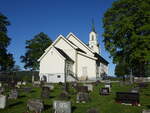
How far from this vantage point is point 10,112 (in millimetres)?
14570

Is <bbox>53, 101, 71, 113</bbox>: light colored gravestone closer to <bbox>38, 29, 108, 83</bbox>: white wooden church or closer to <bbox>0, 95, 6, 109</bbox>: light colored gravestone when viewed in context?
<bbox>0, 95, 6, 109</bbox>: light colored gravestone

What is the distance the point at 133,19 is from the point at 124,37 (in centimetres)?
298

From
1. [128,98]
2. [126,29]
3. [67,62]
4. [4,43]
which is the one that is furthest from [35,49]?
[128,98]

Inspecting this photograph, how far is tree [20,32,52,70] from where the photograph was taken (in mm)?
69000

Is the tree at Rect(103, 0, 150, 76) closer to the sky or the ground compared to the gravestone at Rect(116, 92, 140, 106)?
closer to the sky

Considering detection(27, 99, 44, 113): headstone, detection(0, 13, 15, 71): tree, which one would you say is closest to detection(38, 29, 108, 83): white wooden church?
detection(0, 13, 15, 71): tree

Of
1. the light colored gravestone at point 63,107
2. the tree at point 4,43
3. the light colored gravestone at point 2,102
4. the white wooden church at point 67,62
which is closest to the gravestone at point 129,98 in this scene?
the light colored gravestone at point 63,107

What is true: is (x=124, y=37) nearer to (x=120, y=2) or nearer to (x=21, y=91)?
(x=120, y=2)

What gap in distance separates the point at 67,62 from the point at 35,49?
2411cm

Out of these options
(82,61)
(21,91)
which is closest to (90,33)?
(82,61)

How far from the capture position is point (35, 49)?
228 feet

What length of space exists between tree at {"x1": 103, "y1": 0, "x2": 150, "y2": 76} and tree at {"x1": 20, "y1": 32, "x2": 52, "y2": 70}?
1248 inches

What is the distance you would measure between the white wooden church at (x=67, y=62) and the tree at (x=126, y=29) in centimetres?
1077

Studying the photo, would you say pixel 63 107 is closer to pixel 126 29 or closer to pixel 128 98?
pixel 128 98
